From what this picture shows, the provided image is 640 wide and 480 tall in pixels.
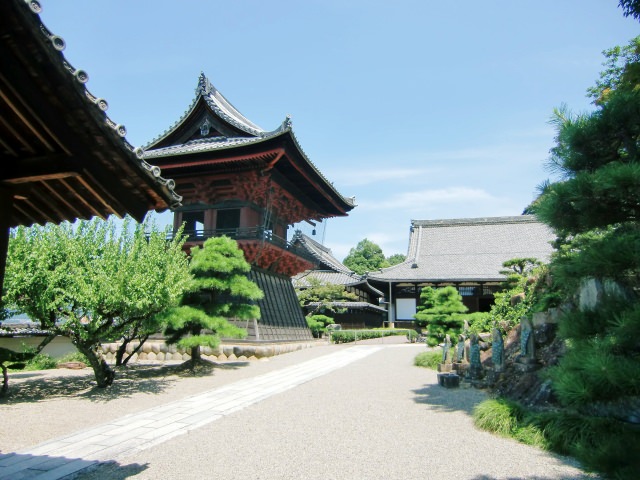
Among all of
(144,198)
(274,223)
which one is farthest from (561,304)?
(274,223)

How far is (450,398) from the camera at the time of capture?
27.3 feet

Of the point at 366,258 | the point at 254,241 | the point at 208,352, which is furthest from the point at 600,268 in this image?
the point at 366,258

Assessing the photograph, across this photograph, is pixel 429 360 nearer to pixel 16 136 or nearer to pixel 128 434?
pixel 128 434

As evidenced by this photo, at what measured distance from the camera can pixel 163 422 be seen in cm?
657

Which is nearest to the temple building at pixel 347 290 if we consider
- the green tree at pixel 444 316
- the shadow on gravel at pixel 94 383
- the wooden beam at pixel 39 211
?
the green tree at pixel 444 316

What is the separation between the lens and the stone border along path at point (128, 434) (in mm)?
4539

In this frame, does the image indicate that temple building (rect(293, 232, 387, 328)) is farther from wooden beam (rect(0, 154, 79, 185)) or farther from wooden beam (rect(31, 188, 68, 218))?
wooden beam (rect(0, 154, 79, 185))

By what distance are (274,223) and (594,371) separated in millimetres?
17774

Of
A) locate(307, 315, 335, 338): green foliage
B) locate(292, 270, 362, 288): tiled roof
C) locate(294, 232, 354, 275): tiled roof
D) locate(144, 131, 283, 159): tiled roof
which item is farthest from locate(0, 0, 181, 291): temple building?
locate(294, 232, 354, 275): tiled roof

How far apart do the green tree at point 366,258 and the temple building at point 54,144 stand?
65.3 metres

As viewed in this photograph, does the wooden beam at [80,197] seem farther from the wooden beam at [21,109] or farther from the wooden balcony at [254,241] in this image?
the wooden balcony at [254,241]

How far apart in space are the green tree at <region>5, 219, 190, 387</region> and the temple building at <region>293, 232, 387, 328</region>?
18.8m

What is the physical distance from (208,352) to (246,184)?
6.93 m

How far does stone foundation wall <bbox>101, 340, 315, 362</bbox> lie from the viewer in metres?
16.4
